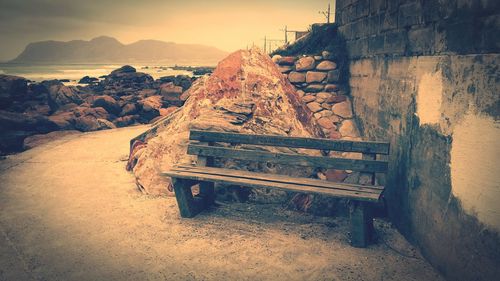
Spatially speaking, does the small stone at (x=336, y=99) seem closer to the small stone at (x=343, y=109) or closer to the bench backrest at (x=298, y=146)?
the small stone at (x=343, y=109)

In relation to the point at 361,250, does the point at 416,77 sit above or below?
above

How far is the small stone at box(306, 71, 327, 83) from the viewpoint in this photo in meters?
6.06

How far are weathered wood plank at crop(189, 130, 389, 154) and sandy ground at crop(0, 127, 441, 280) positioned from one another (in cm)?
85

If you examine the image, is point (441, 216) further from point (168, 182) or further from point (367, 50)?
point (168, 182)

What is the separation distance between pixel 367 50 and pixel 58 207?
4.63m

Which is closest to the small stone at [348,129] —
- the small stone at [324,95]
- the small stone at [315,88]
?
the small stone at [324,95]

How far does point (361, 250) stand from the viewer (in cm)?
323

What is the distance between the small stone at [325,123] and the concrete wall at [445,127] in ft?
4.48

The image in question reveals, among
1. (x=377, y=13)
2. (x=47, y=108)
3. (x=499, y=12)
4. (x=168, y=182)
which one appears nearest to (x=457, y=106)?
(x=499, y=12)

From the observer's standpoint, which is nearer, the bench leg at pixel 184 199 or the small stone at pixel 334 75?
the bench leg at pixel 184 199

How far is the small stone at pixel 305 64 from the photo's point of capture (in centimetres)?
613

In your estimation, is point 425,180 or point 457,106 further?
point 425,180

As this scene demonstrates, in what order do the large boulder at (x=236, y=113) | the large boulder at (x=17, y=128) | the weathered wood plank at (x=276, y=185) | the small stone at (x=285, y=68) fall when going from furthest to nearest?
1. the large boulder at (x=17, y=128)
2. the small stone at (x=285, y=68)
3. the large boulder at (x=236, y=113)
4. the weathered wood plank at (x=276, y=185)

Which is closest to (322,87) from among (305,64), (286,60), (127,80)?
(305,64)
